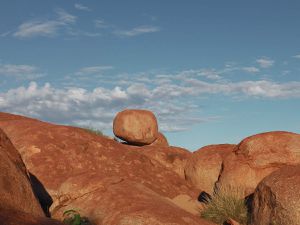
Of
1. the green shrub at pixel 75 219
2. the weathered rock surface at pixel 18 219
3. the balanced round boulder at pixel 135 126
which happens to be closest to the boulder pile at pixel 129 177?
the weathered rock surface at pixel 18 219

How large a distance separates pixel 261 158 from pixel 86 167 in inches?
245

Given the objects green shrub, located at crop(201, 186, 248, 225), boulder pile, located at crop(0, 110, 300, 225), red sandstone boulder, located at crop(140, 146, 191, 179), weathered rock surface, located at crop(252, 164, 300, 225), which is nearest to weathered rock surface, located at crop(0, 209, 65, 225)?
boulder pile, located at crop(0, 110, 300, 225)

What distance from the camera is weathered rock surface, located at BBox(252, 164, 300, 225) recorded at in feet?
32.8

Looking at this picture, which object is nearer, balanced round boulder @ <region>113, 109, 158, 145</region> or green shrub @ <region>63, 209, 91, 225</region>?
green shrub @ <region>63, 209, 91, 225</region>

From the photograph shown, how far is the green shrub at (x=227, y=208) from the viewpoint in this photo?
12.9 meters

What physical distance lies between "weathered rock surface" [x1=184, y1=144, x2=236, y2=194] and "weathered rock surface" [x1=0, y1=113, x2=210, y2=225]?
44 cm

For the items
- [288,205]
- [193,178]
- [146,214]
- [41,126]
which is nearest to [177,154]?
[193,178]

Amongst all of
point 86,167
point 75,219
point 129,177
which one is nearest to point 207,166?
point 129,177

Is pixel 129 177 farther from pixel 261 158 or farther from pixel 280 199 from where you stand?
pixel 280 199

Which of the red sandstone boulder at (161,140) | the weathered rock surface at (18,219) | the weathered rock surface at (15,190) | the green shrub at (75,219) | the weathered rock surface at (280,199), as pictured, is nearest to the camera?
the weathered rock surface at (18,219)

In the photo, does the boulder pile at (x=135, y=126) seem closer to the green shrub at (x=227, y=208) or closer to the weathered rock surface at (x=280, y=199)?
the green shrub at (x=227, y=208)

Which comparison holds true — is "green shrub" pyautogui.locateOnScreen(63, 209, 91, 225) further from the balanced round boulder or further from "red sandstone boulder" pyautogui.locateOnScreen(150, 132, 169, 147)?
"red sandstone boulder" pyautogui.locateOnScreen(150, 132, 169, 147)

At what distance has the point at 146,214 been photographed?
793cm

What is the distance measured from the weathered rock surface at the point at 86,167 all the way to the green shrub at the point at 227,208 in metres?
0.97
